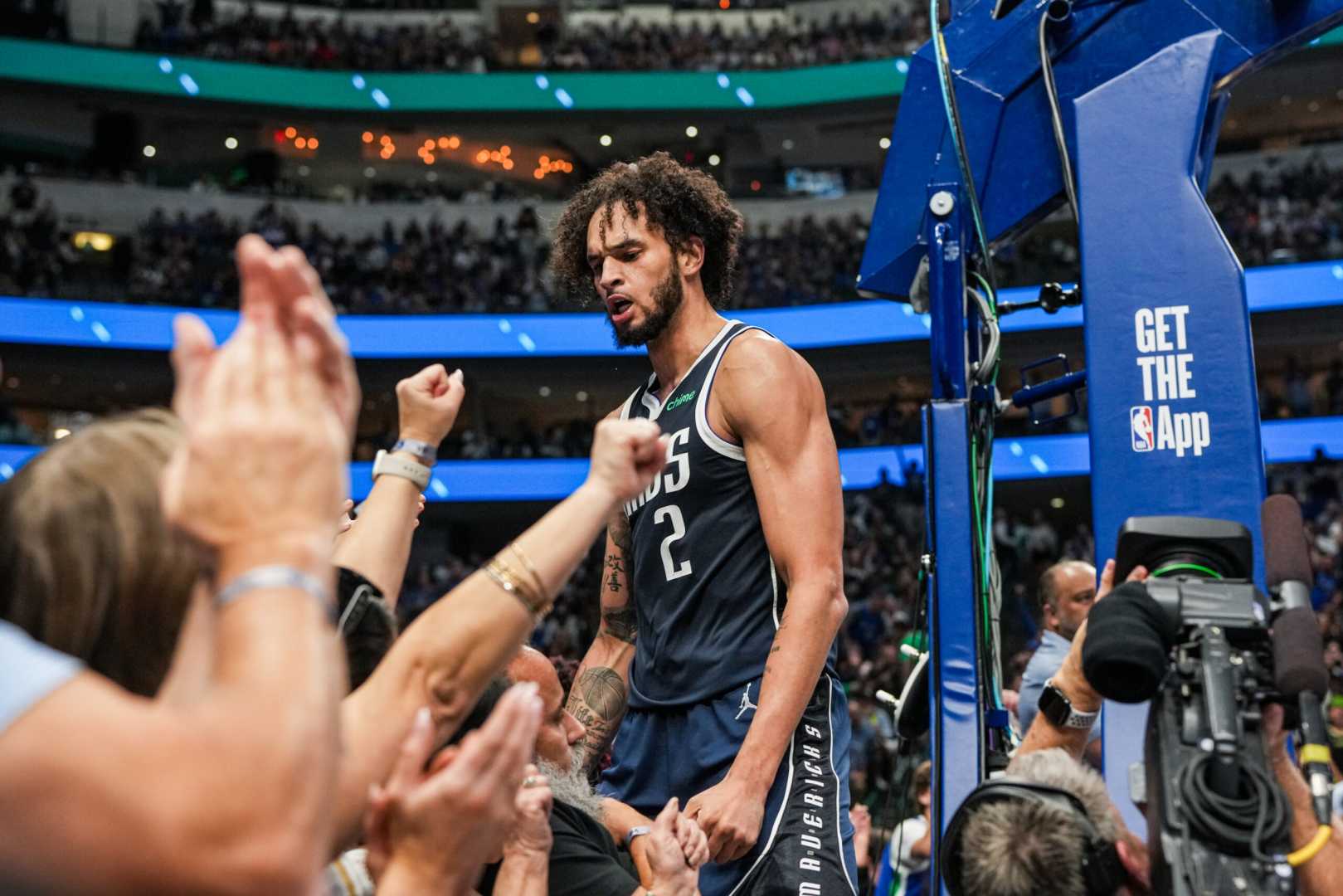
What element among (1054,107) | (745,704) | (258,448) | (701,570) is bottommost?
(258,448)

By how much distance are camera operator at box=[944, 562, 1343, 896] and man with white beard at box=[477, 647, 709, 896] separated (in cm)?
74

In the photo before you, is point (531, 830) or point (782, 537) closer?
point (531, 830)

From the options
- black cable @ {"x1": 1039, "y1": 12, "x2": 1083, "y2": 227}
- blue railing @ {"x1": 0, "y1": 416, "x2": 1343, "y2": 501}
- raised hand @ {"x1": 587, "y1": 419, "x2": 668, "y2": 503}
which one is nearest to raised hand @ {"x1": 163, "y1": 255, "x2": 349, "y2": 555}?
raised hand @ {"x1": 587, "y1": 419, "x2": 668, "y2": 503}

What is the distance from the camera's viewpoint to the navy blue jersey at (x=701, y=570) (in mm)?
3162

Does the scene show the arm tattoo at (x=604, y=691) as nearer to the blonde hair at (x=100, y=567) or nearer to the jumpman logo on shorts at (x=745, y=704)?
the jumpman logo on shorts at (x=745, y=704)

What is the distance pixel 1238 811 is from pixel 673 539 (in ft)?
5.77

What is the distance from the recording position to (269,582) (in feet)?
3.84

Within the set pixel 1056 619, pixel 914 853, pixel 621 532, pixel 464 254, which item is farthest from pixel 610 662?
pixel 464 254

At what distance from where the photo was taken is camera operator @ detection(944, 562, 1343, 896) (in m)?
1.84

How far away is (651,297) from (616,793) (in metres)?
1.27

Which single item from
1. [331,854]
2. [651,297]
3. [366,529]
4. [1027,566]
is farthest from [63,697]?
[1027,566]

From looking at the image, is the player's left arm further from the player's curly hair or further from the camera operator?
the camera operator

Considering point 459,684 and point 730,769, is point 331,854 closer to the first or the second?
point 459,684

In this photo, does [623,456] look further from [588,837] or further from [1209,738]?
[588,837]
